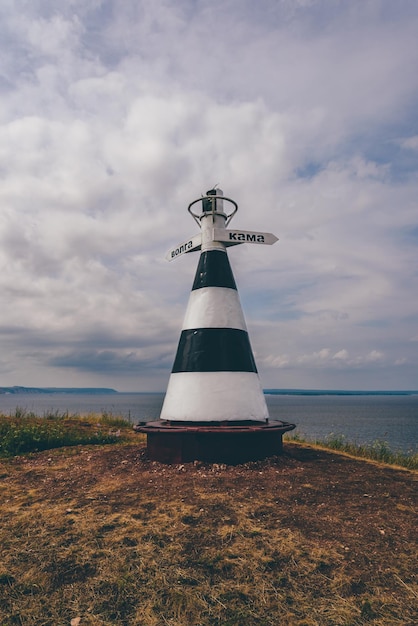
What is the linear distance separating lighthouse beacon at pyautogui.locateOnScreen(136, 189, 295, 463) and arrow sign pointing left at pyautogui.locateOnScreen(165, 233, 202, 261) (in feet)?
0.08

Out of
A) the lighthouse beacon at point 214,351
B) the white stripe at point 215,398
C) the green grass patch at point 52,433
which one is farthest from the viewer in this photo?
the green grass patch at point 52,433

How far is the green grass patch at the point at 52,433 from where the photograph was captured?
1000cm

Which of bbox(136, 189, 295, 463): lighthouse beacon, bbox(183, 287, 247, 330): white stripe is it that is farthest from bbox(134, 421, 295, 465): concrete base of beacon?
bbox(183, 287, 247, 330): white stripe

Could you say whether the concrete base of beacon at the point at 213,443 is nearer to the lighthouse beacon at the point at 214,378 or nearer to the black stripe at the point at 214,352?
the lighthouse beacon at the point at 214,378

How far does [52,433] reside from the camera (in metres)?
11.1

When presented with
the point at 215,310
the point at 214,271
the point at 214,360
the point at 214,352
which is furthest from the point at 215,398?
the point at 214,271

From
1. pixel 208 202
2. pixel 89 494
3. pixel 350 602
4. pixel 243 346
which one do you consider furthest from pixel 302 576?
pixel 208 202

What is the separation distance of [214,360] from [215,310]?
1.09m

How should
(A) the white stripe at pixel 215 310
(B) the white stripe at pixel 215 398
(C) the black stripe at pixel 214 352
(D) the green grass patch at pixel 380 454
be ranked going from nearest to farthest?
(B) the white stripe at pixel 215 398, (C) the black stripe at pixel 214 352, (A) the white stripe at pixel 215 310, (D) the green grass patch at pixel 380 454

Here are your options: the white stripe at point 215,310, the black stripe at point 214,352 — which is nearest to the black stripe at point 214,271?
the white stripe at point 215,310

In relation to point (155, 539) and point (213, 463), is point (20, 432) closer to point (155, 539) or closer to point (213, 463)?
point (213, 463)

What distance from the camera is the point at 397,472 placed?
7.80 meters

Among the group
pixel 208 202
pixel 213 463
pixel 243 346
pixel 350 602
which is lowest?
pixel 350 602

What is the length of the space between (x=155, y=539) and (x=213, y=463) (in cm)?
270
